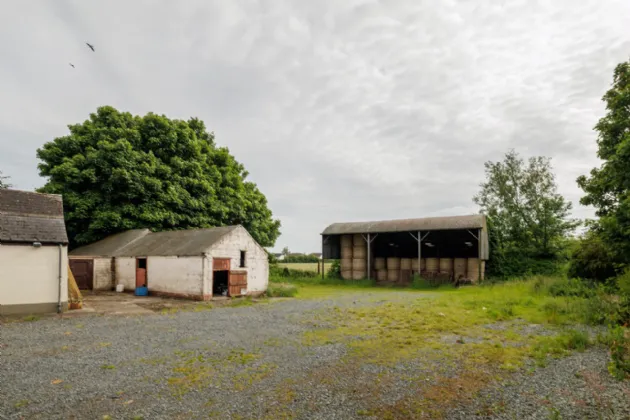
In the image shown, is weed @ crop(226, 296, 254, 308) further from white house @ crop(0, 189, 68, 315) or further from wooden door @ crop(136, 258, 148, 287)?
white house @ crop(0, 189, 68, 315)

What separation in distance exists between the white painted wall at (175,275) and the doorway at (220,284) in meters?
1.90

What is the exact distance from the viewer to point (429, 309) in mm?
14867

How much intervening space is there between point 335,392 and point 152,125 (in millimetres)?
29451

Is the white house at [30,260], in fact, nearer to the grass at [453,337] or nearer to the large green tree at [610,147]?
the grass at [453,337]

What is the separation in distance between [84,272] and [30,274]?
1011 centimetres

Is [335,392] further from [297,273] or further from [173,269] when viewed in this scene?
[297,273]

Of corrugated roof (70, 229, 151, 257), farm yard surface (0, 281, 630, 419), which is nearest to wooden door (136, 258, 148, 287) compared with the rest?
corrugated roof (70, 229, 151, 257)

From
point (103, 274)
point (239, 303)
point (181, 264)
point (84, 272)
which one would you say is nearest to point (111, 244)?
point (103, 274)

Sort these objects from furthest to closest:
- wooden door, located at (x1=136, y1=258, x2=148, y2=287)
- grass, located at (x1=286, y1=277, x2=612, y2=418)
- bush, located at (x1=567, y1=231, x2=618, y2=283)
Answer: wooden door, located at (x1=136, y1=258, x2=148, y2=287) < bush, located at (x1=567, y1=231, x2=618, y2=283) < grass, located at (x1=286, y1=277, x2=612, y2=418)

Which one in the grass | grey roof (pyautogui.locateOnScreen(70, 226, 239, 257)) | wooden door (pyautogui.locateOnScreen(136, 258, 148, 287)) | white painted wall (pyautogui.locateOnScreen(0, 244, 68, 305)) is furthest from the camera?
wooden door (pyautogui.locateOnScreen(136, 258, 148, 287))

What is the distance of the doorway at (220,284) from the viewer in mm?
20484

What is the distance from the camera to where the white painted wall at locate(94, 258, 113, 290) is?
75.6 feet

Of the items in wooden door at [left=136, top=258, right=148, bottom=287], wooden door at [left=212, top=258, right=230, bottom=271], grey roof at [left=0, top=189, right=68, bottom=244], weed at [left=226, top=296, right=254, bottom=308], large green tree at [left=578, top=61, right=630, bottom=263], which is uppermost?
large green tree at [left=578, top=61, right=630, bottom=263]

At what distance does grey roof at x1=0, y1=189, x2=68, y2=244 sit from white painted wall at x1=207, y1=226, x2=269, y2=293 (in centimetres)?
685
